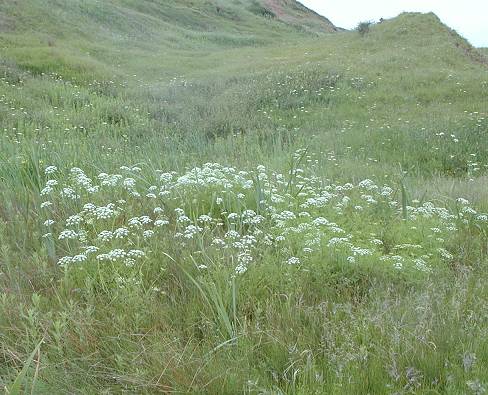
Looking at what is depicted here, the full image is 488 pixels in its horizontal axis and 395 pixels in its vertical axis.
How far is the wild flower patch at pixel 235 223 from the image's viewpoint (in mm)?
3611

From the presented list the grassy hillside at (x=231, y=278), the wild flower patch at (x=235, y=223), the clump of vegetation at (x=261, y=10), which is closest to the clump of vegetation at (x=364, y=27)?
the grassy hillside at (x=231, y=278)

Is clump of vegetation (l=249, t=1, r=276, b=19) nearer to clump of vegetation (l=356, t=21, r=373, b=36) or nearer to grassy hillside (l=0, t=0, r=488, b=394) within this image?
clump of vegetation (l=356, t=21, r=373, b=36)

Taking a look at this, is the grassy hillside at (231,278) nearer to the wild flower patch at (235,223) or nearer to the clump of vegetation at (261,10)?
the wild flower patch at (235,223)

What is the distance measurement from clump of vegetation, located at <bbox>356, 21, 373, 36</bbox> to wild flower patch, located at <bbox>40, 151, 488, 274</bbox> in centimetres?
2625

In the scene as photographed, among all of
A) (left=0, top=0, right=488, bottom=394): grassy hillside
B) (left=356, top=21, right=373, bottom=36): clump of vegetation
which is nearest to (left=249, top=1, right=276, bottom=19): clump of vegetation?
(left=356, top=21, right=373, bottom=36): clump of vegetation

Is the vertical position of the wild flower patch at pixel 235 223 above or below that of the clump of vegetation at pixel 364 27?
below

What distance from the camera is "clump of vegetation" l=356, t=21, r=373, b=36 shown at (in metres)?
29.5

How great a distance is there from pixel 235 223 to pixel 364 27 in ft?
93.3

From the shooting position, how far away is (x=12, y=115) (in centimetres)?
1289

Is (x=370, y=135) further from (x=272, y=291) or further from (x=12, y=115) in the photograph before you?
(x=272, y=291)

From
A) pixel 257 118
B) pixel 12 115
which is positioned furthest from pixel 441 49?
pixel 12 115

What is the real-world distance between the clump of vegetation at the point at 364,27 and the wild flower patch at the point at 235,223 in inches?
1034

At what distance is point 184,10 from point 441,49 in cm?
2818

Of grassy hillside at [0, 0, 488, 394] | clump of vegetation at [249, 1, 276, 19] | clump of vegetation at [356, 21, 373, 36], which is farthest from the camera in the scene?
clump of vegetation at [249, 1, 276, 19]
